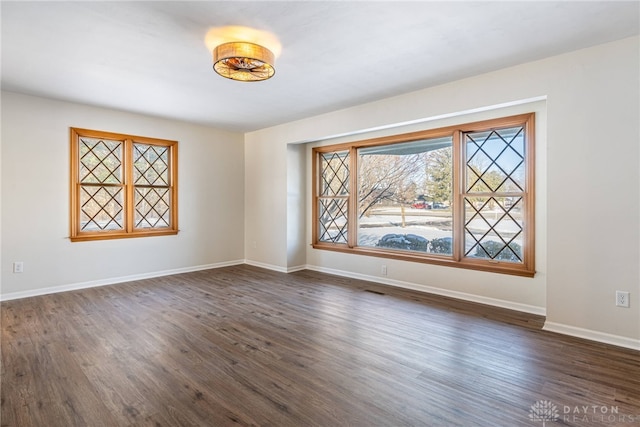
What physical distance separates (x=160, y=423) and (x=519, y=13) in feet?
11.7

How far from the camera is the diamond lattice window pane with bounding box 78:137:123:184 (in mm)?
4785

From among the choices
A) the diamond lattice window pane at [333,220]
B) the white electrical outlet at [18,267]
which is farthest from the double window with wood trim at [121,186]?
the diamond lattice window pane at [333,220]

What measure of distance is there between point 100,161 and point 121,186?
1.49ft

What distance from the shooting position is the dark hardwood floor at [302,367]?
1.89 m

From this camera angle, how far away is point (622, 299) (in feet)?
9.15

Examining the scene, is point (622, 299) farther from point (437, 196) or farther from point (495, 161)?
point (437, 196)

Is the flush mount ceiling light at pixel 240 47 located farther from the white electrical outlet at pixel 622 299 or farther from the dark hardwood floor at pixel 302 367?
the white electrical outlet at pixel 622 299

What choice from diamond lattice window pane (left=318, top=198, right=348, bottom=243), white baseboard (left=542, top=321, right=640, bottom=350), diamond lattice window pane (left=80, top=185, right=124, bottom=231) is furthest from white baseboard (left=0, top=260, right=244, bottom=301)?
white baseboard (left=542, top=321, right=640, bottom=350)

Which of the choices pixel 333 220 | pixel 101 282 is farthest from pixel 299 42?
pixel 101 282

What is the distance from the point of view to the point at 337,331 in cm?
312

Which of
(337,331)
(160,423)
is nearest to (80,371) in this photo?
(160,423)

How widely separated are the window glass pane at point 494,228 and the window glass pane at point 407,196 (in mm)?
281

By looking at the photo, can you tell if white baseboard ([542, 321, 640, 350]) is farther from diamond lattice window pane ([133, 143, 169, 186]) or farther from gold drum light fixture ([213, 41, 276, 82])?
diamond lattice window pane ([133, 143, 169, 186])

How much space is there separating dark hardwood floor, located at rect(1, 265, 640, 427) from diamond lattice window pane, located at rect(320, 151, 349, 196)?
226 cm
